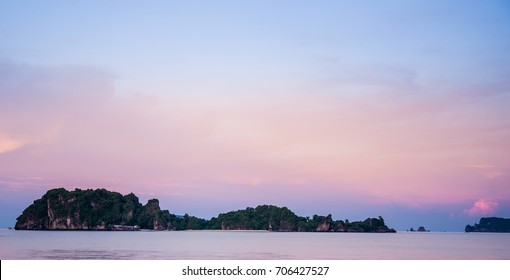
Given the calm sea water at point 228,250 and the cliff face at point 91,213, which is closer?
the calm sea water at point 228,250

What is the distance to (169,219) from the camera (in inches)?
5153

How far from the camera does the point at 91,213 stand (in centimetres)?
11844

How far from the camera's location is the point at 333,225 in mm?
147500

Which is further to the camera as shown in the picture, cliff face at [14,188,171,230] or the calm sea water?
cliff face at [14,188,171,230]

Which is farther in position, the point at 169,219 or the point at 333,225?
the point at 333,225

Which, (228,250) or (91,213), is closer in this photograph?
(228,250)

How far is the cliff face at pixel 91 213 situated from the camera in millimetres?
113750

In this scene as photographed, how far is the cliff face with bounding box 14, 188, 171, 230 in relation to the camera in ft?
373
